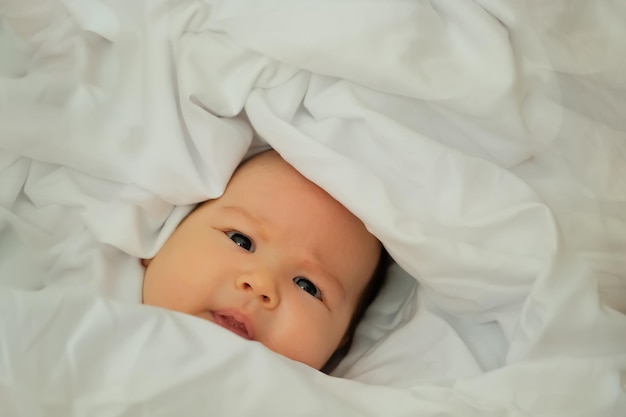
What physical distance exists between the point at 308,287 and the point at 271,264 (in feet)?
0.21

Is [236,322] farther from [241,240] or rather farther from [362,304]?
[362,304]

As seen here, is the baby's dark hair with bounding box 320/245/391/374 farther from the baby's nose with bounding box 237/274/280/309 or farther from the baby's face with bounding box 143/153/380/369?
the baby's nose with bounding box 237/274/280/309

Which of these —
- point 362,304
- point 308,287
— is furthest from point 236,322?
point 362,304

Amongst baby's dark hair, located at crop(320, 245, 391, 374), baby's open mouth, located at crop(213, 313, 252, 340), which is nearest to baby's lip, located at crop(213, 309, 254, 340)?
baby's open mouth, located at crop(213, 313, 252, 340)

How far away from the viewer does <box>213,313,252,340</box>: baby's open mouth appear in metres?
0.82

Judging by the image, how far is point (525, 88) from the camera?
2.59 ft

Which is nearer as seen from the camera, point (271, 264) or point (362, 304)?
point (271, 264)

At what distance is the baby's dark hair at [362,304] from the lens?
3.17ft

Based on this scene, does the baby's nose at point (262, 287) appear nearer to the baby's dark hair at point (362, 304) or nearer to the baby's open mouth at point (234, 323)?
the baby's open mouth at point (234, 323)

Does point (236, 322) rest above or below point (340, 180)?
below

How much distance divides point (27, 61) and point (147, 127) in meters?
0.19

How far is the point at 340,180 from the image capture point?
82 cm

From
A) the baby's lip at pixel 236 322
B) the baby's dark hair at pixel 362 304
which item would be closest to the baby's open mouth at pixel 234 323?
the baby's lip at pixel 236 322

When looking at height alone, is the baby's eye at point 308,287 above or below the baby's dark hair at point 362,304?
above
